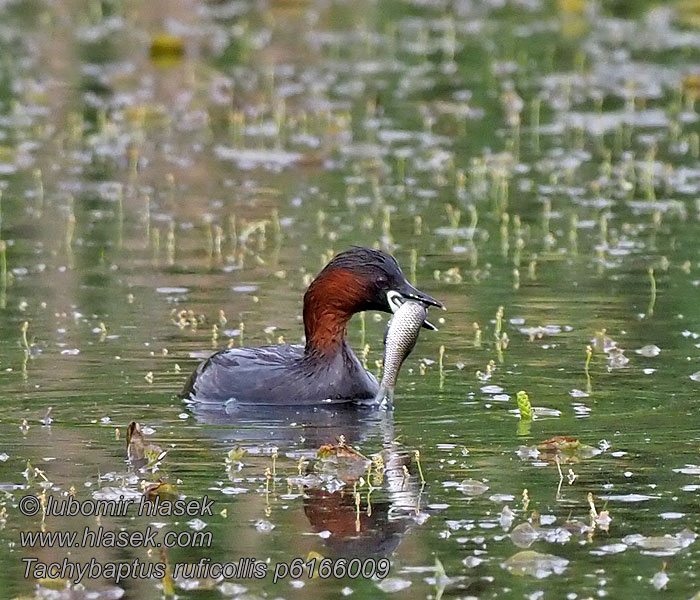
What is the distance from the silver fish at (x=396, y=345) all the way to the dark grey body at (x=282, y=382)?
0.80 ft

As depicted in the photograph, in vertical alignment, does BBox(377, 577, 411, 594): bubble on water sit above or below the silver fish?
below

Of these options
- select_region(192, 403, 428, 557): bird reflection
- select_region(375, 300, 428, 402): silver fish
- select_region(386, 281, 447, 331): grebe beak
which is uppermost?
select_region(386, 281, 447, 331): grebe beak

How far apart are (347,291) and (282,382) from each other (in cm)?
63

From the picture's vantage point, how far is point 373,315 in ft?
42.7

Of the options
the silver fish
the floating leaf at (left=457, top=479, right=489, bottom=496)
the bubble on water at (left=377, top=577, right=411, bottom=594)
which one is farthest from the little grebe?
the bubble on water at (left=377, top=577, right=411, bottom=594)

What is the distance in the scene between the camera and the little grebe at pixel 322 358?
33.7ft

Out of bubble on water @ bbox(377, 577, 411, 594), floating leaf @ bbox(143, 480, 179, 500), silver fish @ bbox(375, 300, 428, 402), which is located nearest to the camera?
bubble on water @ bbox(377, 577, 411, 594)

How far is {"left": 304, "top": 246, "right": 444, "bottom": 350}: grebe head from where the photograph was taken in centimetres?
1037

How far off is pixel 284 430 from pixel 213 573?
253cm

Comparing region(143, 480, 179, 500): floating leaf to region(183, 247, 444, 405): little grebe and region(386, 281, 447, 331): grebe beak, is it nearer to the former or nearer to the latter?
region(183, 247, 444, 405): little grebe

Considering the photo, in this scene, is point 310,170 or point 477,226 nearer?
point 477,226

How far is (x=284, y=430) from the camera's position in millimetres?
9602

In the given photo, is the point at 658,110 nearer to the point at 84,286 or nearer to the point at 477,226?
the point at 477,226

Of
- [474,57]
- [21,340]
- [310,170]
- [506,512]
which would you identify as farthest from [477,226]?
[474,57]
